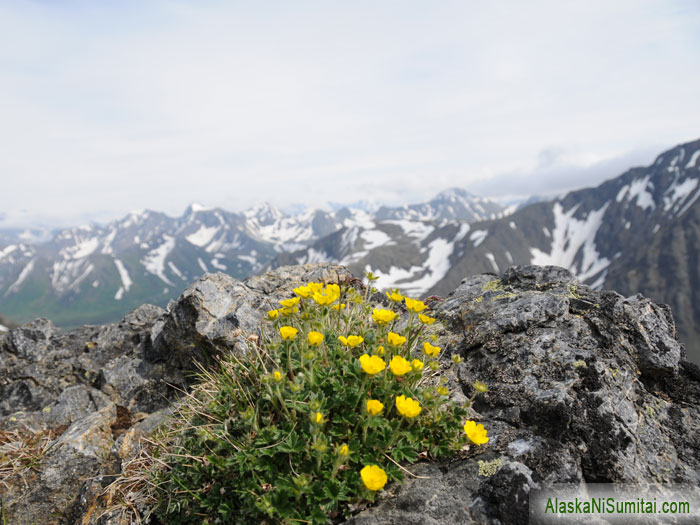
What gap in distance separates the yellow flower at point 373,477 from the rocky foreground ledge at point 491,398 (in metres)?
0.57

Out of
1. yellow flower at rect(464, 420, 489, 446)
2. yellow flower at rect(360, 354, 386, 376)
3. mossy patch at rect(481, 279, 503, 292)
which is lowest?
yellow flower at rect(464, 420, 489, 446)

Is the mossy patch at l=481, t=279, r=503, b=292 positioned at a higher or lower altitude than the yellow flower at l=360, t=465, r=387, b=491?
higher

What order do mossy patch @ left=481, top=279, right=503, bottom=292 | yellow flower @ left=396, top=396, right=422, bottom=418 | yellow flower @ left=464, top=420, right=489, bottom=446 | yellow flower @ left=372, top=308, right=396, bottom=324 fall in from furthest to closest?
1. mossy patch @ left=481, top=279, right=503, bottom=292
2. yellow flower @ left=372, top=308, right=396, bottom=324
3. yellow flower @ left=464, top=420, right=489, bottom=446
4. yellow flower @ left=396, top=396, right=422, bottom=418

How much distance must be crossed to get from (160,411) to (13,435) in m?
2.48

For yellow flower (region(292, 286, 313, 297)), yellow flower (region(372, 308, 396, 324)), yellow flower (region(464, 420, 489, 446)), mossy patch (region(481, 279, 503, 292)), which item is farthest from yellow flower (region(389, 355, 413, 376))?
mossy patch (region(481, 279, 503, 292))

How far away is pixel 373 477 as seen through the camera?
279 cm

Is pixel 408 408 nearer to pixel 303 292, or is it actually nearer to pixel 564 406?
pixel 303 292

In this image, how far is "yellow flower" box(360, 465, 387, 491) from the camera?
2.72m

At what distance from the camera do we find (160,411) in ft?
21.4

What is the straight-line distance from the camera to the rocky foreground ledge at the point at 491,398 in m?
3.28

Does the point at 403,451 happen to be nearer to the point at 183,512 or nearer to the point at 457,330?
the point at 183,512

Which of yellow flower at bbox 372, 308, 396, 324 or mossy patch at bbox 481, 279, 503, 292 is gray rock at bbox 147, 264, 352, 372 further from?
mossy patch at bbox 481, 279, 503, 292

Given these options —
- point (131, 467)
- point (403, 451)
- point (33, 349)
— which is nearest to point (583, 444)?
point (403, 451)

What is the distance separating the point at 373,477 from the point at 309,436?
28.2 inches
